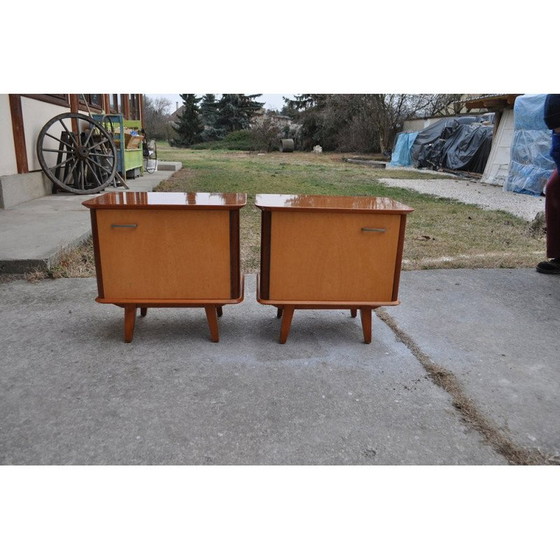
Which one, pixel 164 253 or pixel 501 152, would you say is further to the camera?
pixel 501 152

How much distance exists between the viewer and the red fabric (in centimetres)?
401

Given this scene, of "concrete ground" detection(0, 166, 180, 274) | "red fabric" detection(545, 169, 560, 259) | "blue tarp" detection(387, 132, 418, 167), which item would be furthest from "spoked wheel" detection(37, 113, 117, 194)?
"blue tarp" detection(387, 132, 418, 167)

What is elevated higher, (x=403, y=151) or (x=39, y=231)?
(x=403, y=151)

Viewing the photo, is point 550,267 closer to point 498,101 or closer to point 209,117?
point 498,101

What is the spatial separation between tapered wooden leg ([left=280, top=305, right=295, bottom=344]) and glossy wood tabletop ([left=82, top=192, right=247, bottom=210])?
60 cm

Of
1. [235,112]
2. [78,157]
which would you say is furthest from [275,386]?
[235,112]

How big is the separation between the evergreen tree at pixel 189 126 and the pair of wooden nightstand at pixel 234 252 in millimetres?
34402

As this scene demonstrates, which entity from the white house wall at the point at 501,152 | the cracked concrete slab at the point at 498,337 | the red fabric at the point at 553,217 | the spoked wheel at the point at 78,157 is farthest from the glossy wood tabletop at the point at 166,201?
the white house wall at the point at 501,152

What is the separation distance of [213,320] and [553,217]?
3.13 meters

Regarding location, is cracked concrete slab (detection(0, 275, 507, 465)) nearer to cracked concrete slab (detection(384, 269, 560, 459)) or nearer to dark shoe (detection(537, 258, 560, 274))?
cracked concrete slab (detection(384, 269, 560, 459))

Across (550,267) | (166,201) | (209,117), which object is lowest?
(550,267)

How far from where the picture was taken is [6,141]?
571cm

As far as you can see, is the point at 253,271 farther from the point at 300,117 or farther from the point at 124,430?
the point at 300,117

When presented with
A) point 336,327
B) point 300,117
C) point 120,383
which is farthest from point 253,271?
point 300,117
